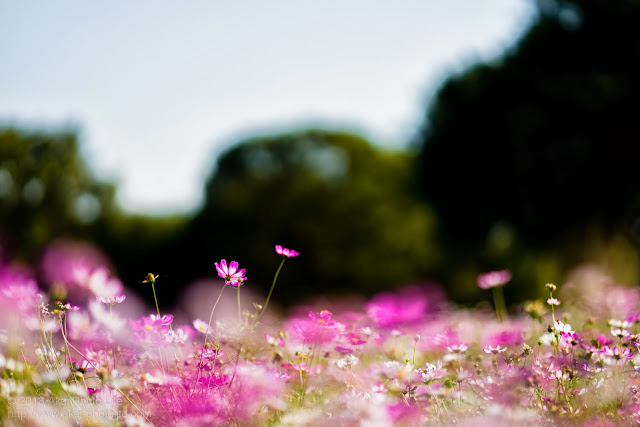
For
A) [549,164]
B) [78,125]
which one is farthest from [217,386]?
[78,125]

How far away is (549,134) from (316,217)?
600cm

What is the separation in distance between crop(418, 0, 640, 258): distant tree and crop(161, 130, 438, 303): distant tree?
168 centimetres

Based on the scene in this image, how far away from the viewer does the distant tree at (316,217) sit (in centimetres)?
1180

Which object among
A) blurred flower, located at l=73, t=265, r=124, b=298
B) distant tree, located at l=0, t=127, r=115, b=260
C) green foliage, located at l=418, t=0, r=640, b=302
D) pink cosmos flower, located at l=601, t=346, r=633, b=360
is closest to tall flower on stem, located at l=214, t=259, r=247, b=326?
blurred flower, located at l=73, t=265, r=124, b=298

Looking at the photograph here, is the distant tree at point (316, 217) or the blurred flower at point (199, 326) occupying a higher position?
the distant tree at point (316, 217)

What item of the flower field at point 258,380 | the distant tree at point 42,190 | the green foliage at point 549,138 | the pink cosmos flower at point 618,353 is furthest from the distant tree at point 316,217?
the pink cosmos flower at point 618,353

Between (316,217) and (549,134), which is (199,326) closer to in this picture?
(316,217)

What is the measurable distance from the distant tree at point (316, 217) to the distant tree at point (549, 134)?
168 cm

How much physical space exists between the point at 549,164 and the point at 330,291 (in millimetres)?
6135

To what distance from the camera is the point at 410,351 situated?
3.36 meters

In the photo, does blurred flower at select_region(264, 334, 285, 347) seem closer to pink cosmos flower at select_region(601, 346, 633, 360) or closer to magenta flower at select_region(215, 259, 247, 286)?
magenta flower at select_region(215, 259, 247, 286)

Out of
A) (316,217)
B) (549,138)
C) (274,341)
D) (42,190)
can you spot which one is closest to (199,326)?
(274,341)

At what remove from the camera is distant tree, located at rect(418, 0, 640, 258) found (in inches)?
480

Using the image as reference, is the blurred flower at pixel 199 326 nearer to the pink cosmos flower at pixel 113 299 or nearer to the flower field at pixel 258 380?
the flower field at pixel 258 380
